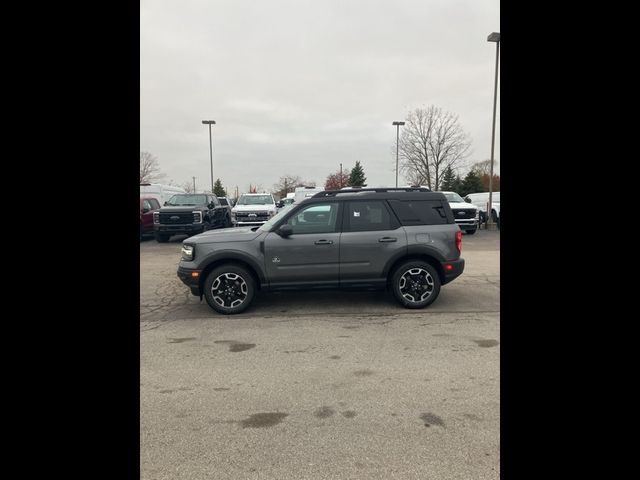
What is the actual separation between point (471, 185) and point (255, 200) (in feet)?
86.4

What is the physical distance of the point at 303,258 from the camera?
6.02m

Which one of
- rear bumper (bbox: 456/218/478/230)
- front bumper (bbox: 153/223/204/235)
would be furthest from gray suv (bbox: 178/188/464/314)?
rear bumper (bbox: 456/218/478/230)

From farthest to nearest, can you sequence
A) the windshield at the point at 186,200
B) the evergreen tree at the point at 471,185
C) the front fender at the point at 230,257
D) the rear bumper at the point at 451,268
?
the evergreen tree at the point at 471,185 < the windshield at the point at 186,200 < the rear bumper at the point at 451,268 < the front fender at the point at 230,257

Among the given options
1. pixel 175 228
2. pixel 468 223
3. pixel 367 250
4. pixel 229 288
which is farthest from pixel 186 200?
pixel 367 250

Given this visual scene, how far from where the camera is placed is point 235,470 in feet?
7.85

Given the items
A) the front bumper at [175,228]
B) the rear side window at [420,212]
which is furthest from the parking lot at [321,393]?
the front bumper at [175,228]

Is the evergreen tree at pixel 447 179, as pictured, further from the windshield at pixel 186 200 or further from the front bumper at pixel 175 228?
the front bumper at pixel 175 228

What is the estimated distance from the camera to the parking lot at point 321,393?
2475mm

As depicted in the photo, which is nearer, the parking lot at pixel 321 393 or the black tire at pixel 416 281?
the parking lot at pixel 321 393

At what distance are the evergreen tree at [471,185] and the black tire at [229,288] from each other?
35976mm

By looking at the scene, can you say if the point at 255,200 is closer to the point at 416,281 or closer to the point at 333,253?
the point at 333,253
